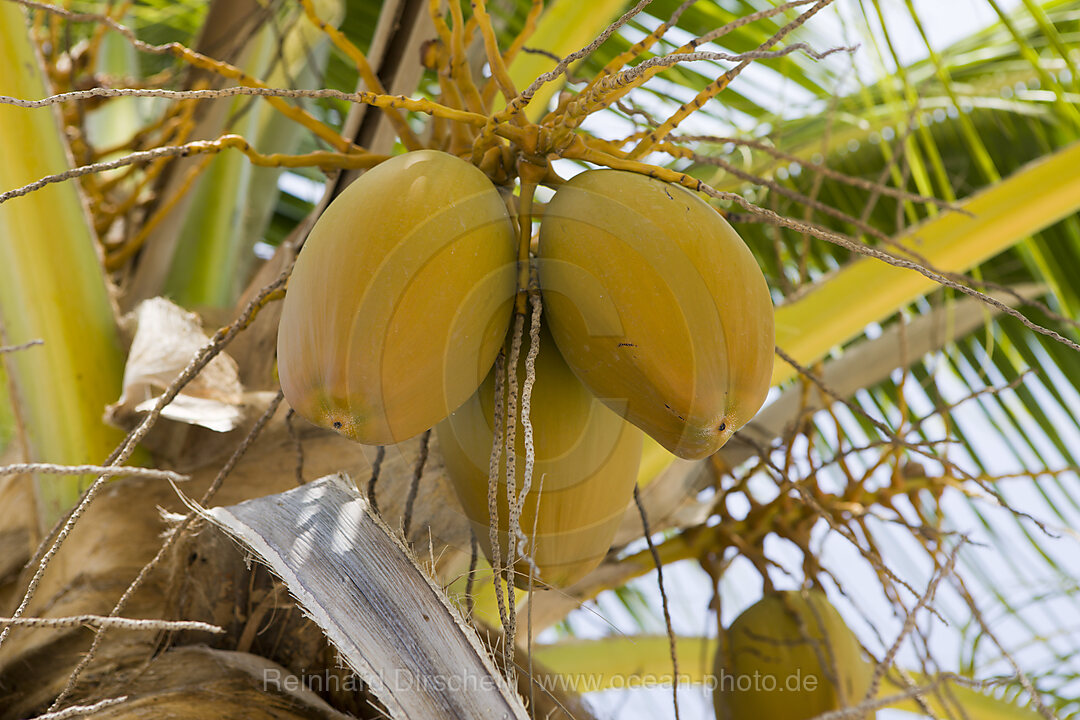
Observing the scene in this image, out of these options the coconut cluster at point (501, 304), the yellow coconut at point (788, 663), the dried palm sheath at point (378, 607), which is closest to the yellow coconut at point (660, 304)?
the coconut cluster at point (501, 304)

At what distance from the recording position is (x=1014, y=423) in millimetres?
1660

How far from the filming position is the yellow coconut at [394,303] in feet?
1.51

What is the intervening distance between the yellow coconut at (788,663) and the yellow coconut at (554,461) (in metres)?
0.40


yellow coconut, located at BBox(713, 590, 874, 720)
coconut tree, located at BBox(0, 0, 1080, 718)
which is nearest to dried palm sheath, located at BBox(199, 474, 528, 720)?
coconut tree, located at BBox(0, 0, 1080, 718)

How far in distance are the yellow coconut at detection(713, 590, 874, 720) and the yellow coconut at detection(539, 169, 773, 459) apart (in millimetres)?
476

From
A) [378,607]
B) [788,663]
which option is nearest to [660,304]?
[378,607]

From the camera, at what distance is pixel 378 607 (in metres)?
0.46

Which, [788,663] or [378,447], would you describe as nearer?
[378,447]

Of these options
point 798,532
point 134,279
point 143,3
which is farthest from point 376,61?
point 143,3

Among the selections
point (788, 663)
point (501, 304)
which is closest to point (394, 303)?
point (501, 304)

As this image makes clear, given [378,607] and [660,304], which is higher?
[660,304]

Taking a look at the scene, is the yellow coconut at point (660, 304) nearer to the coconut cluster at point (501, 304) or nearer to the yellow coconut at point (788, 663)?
the coconut cluster at point (501, 304)

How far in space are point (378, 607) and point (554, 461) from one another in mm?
136

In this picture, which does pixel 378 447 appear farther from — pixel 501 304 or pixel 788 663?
pixel 788 663
